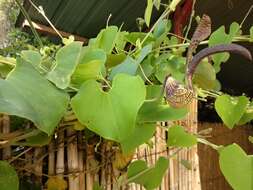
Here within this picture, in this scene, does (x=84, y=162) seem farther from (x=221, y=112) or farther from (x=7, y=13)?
(x=7, y=13)

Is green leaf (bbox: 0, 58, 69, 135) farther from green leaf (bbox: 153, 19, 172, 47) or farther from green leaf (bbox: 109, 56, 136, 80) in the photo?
green leaf (bbox: 153, 19, 172, 47)

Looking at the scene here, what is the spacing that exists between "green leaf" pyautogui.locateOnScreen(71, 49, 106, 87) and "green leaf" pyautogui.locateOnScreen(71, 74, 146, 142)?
20 mm

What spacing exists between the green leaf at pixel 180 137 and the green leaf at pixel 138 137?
0.07 meters

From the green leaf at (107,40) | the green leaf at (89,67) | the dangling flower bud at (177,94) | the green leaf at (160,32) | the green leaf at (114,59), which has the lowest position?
the dangling flower bud at (177,94)

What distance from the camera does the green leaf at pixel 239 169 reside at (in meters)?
0.36

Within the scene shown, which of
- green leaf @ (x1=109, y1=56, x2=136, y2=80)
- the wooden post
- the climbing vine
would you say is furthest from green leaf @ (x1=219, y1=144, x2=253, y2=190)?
the wooden post

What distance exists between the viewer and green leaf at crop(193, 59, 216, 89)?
499mm

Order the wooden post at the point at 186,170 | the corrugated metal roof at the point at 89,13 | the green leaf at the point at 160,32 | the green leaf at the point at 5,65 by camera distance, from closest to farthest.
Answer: the green leaf at the point at 5,65 → the green leaf at the point at 160,32 → the wooden post at the point at 186,170 → the corrugated metal roof at the point at 89,13

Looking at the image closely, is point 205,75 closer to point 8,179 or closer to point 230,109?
point 230,109

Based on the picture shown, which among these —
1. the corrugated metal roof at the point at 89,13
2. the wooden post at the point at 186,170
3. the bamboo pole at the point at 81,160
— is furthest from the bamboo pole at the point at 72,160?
the corrugated metal roof at the point at 89,13

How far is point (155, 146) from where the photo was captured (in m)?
0.60

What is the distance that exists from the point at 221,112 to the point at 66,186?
0.60 feet

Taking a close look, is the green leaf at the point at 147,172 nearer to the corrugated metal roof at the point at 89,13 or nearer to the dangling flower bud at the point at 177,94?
the dangling flower bud at the point at 177,94

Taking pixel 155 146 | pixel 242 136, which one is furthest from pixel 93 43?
pixel 242 136
